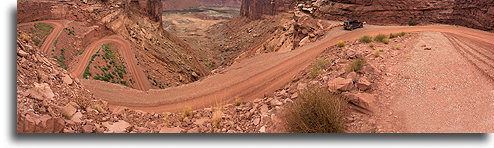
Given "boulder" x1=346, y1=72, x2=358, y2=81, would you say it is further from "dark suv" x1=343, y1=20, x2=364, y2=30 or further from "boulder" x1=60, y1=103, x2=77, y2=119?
"dark suv" x1=343, y1=20, x2=364, y2=30

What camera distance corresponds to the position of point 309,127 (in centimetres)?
609

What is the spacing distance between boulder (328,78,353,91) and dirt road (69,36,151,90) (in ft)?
60.8

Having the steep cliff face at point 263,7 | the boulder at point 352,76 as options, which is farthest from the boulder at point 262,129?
the steep cliff face at point 263,7

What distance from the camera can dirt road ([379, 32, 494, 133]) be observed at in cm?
604

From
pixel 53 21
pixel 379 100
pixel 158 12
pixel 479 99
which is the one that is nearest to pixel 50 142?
pixel 379 100

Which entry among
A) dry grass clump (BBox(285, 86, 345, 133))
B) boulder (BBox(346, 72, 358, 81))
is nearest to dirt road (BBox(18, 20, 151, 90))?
dry grass clump (BBox(285, 86, 345, 133))

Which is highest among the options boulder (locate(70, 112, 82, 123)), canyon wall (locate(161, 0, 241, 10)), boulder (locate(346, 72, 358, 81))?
canyon wall (locate(161, 0, 241, 10))

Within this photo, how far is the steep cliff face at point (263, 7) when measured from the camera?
6406cm

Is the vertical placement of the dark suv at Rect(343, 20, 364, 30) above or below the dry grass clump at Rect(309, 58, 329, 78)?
above

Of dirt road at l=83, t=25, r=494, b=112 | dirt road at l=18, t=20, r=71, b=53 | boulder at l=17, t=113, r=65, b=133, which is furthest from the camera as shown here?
dirt road at l=18, t=20, r=71, b=53

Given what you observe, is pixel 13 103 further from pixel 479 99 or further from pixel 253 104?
pixel 479 99

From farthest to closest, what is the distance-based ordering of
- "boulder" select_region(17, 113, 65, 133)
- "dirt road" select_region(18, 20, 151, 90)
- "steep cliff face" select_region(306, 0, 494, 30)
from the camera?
"dirt road" select_region(18, 20, 151, 90) → "steep cliff face" select_region(306, 0, 494, 30) → "boulder" select_region(17, 113, 65, 133)

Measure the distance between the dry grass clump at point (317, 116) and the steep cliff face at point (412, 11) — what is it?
12406mm

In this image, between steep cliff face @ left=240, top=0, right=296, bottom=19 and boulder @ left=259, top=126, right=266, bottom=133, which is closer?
boulder @ left=259, top=126, right=266, bottom=133
